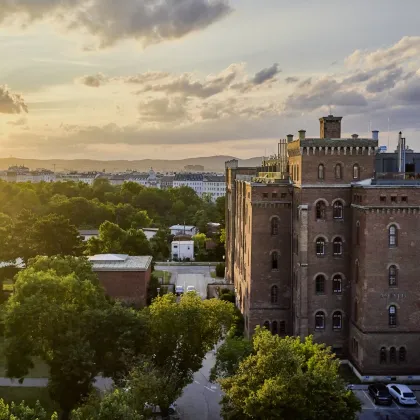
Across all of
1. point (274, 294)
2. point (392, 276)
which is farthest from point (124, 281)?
point (392, 276)

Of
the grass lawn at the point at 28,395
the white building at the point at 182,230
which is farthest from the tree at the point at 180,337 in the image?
the white building at the point at 182,230

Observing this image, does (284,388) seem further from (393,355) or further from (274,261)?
(274,261)

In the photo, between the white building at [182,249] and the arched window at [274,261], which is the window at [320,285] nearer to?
the arched window at [274,261]

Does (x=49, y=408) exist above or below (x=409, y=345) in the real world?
below

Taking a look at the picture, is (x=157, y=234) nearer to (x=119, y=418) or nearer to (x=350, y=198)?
(x=350, y=198)

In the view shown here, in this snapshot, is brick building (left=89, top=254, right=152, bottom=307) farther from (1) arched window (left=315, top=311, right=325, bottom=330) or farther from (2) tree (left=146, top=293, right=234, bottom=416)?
(2) tree (left=146, top=293, right=234, bottom=416)

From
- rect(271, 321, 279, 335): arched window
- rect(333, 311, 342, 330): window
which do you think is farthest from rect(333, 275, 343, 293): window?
rect(271, 321, 279, 335): arched window

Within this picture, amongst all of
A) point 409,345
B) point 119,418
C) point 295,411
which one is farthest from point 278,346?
point 409,345
